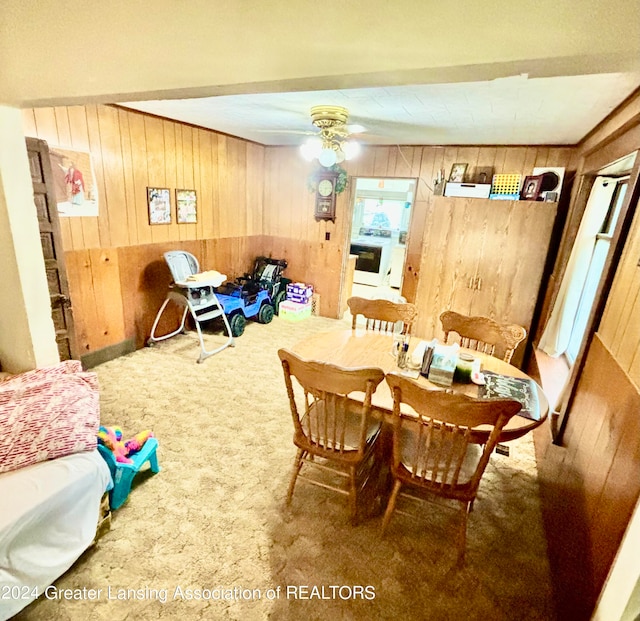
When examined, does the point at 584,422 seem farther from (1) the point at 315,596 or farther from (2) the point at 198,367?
(2) the point at 198,367

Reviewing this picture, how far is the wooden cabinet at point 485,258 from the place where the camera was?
3.20 metres

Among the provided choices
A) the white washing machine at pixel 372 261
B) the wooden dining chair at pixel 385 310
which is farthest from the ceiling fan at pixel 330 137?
the white washing machine at pixel 372 261

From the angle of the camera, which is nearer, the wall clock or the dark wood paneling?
the dark wood paneling

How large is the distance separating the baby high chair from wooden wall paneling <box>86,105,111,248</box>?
574mm

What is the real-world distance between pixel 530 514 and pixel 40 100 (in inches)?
127

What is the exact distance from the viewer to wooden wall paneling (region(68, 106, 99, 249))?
9.30 ft

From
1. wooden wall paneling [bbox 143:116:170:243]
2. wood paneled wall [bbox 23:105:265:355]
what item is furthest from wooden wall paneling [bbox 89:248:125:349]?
wooden wall paneling [bbox 143:116:170:243]

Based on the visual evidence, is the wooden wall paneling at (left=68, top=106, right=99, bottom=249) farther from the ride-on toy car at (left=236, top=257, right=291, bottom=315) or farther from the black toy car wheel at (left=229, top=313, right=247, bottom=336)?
the ride-on toy car at (left=236, top=257, right=291, bottom=315)

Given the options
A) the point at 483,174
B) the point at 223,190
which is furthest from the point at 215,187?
the point at 483,174

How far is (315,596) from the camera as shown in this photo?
1516 mm

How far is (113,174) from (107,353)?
1692 millimetres

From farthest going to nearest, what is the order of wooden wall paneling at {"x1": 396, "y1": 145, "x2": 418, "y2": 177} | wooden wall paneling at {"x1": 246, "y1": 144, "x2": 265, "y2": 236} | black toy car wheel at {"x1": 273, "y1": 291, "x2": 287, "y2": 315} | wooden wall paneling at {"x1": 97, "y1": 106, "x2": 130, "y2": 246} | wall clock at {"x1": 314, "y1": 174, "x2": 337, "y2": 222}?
black toy car wheel at {"x1": 273, "y1": 291, "x2": 287, "y2": 315} → wooden wall paneling at {"x1": 246, "y1": 144, "x2": 265, "y2": 236} → wall clock at {"x1": 314, "y1": 174, "x2": 337, "y2": 222} → wooden wall paneling at {"x1": 396, "y1": 145, "x2": 418, "y2": 177} → wooden wall paneling at {"x1": 97, "y1": 106, "x2": 130, "y2": 246}

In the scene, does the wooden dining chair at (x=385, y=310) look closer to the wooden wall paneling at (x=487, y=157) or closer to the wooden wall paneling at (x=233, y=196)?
the wooden wall paneling at (x=487, y=157)

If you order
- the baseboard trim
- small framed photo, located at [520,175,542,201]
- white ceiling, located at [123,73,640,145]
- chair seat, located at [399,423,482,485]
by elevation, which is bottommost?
the baseboard trim
